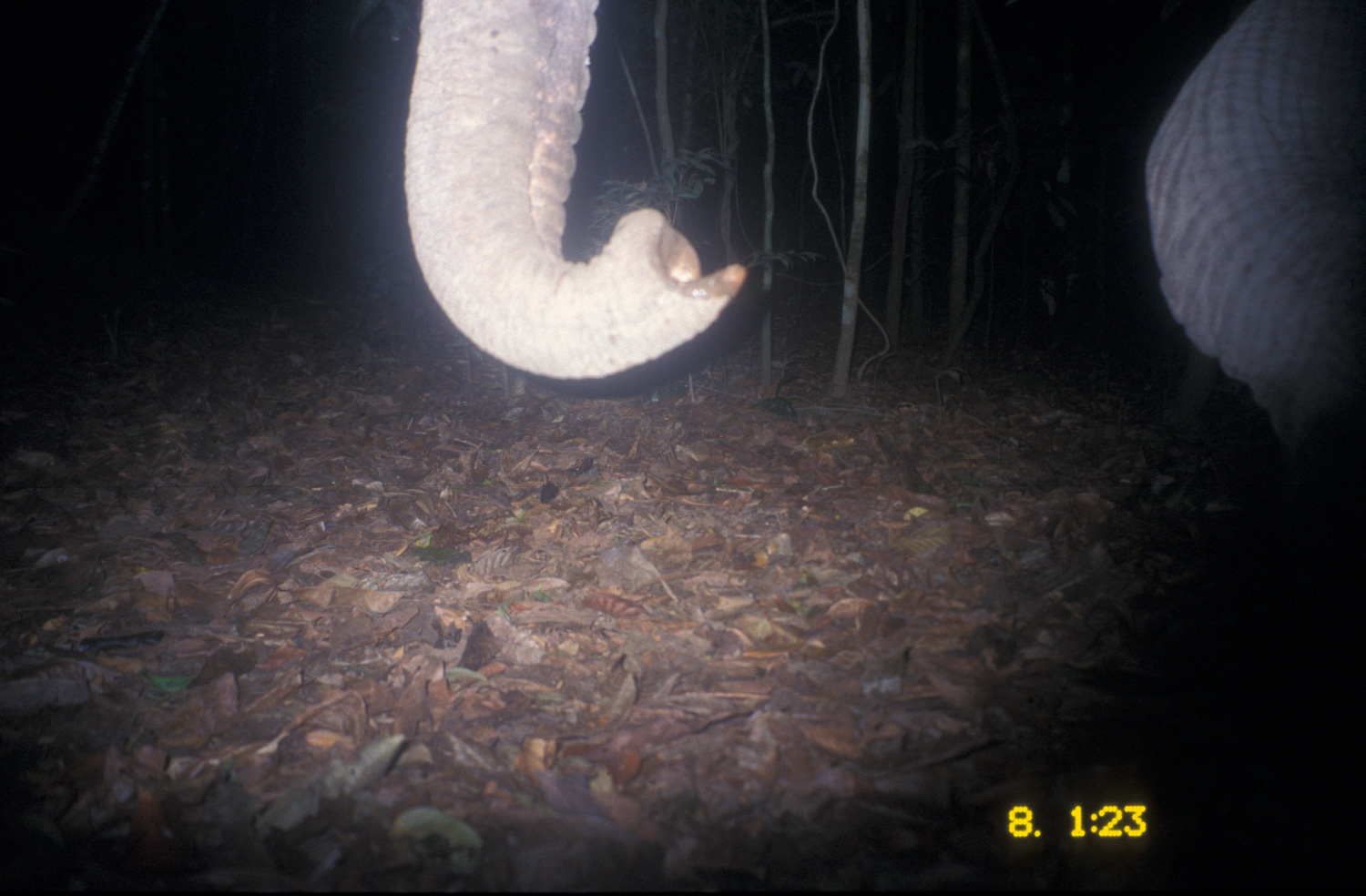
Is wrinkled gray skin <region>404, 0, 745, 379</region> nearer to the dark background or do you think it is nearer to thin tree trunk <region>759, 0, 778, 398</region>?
the dark background

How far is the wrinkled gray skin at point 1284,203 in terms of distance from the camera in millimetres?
1017

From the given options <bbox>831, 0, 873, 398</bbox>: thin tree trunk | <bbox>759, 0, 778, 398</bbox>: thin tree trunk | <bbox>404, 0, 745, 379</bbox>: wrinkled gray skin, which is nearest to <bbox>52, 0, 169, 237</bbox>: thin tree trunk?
<bbox>759, 0, 778, 398</bbox>: thin tree trunk

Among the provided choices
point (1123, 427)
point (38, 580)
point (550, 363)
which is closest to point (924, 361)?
point (1123, 427)

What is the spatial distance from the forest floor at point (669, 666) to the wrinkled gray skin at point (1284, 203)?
115cm

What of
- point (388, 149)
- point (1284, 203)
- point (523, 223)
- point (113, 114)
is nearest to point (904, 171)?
point (1284, 203)

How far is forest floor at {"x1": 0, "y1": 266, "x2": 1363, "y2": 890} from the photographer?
158 centimetres

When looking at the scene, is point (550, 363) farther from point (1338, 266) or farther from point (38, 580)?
point (38, 580)

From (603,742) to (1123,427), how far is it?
4.23 meters

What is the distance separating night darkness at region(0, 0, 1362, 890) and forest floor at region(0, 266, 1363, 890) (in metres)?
0.01

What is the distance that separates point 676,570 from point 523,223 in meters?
2.14

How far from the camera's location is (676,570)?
2.77 meters

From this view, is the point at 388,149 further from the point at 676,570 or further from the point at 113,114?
the point at 676,570
